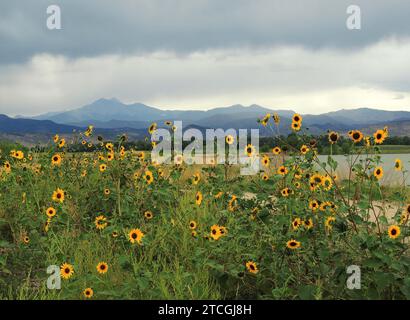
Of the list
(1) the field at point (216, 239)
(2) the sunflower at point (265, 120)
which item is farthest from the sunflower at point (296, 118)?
(2) the sunflower at point (265, 120)

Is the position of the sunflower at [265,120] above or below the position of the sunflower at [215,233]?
above

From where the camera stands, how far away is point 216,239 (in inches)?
159

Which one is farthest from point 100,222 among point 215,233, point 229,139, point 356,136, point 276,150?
point 356,136

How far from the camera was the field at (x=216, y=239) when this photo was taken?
11.9 ft

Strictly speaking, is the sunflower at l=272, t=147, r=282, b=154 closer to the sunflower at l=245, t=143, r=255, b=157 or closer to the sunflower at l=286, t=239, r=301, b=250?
the sunflower at l=245, t=143, r=255, b=157

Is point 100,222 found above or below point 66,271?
above

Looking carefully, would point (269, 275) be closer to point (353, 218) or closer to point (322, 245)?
point (322, 245)

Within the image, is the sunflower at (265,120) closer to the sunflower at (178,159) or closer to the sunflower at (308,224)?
the sunflower at (308,224)

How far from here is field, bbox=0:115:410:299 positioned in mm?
3639

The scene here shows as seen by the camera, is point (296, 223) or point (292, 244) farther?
point (296, 223)

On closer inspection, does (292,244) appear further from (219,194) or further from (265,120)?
(219,194)
